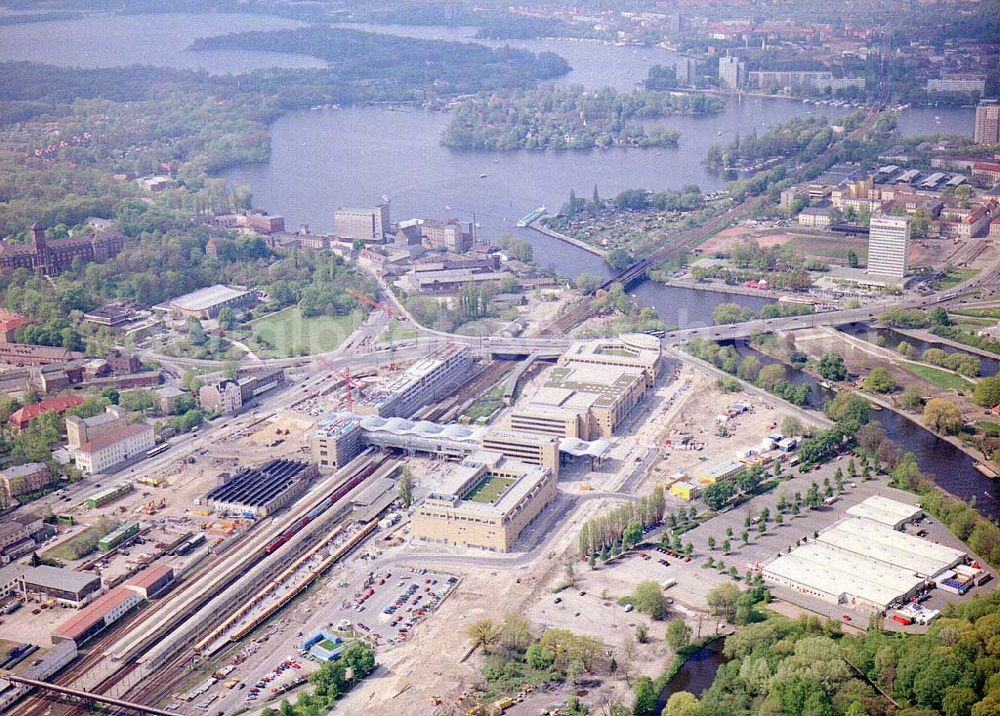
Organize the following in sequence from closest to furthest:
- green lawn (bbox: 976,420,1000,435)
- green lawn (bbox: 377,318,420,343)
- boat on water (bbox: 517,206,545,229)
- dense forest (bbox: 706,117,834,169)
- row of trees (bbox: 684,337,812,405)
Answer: green lawn (bbox: 976,420,1000,435)
row of trees (bbox: 684,337,812,405)
green lawn (bbox: 377,318,420,343)
boat on water (bbox: 517,206,545,229)
dense forest (bbox: 706,117,834,169)

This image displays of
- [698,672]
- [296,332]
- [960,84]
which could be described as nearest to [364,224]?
[296,332]

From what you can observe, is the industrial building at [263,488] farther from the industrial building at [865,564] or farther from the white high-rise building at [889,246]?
the white high-rise building at [889,246]

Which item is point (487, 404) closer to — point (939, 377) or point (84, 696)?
point (939, 377)

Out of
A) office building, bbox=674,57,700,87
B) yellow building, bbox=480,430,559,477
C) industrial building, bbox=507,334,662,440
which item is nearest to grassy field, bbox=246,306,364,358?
industrial building, bbox=507,334,662,440

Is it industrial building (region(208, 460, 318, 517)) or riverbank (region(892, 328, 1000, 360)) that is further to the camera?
riverbank (region(892, 328, 1000, 360))

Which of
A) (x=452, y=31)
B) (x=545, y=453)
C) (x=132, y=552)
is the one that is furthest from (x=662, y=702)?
(x=452, y=31)

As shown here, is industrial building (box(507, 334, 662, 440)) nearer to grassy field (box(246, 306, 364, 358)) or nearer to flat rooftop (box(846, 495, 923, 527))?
flat rooftop (box(846, 495, 923, 527))

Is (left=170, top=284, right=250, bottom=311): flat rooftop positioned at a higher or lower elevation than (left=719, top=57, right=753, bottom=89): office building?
lower
